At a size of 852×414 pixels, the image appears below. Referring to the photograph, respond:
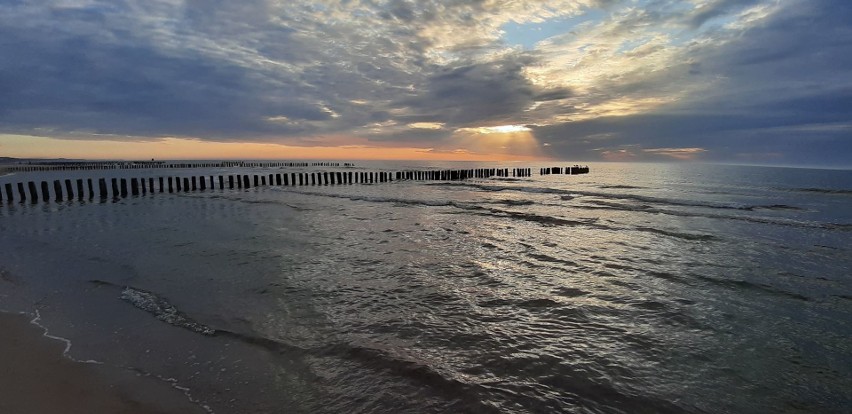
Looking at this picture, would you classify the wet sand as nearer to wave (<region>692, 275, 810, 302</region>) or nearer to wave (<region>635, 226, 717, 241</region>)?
wave (<region>692, 275, 810, 302</region>)

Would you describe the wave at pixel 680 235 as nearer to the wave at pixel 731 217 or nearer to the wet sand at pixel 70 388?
the wave at pixel 731 217

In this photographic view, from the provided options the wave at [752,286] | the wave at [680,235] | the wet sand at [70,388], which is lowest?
the wave at [752,286]

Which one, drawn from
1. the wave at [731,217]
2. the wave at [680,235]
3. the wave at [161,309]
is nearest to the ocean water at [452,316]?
the wave at [161,309]

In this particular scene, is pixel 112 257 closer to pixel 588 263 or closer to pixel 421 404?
pixel 421 404

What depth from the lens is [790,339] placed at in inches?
225

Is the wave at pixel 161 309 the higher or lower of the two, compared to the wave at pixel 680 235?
higher

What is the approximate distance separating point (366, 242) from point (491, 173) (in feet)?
195

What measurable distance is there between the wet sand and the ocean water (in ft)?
0.67

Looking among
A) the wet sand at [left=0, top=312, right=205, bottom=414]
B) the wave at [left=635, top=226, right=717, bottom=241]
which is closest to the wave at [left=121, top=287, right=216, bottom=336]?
the wet sand at [left=0, top=312, right=205, bottom=414]

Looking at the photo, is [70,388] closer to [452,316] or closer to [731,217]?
[452,316]

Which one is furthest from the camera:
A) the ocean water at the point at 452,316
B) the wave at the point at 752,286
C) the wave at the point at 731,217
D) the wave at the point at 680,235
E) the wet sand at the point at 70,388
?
the wave at the point at 731,217

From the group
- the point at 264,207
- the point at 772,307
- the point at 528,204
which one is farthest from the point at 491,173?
the point at 772,307

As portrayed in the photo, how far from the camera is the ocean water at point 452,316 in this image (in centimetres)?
424

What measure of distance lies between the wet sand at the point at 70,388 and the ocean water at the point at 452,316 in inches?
8.1
